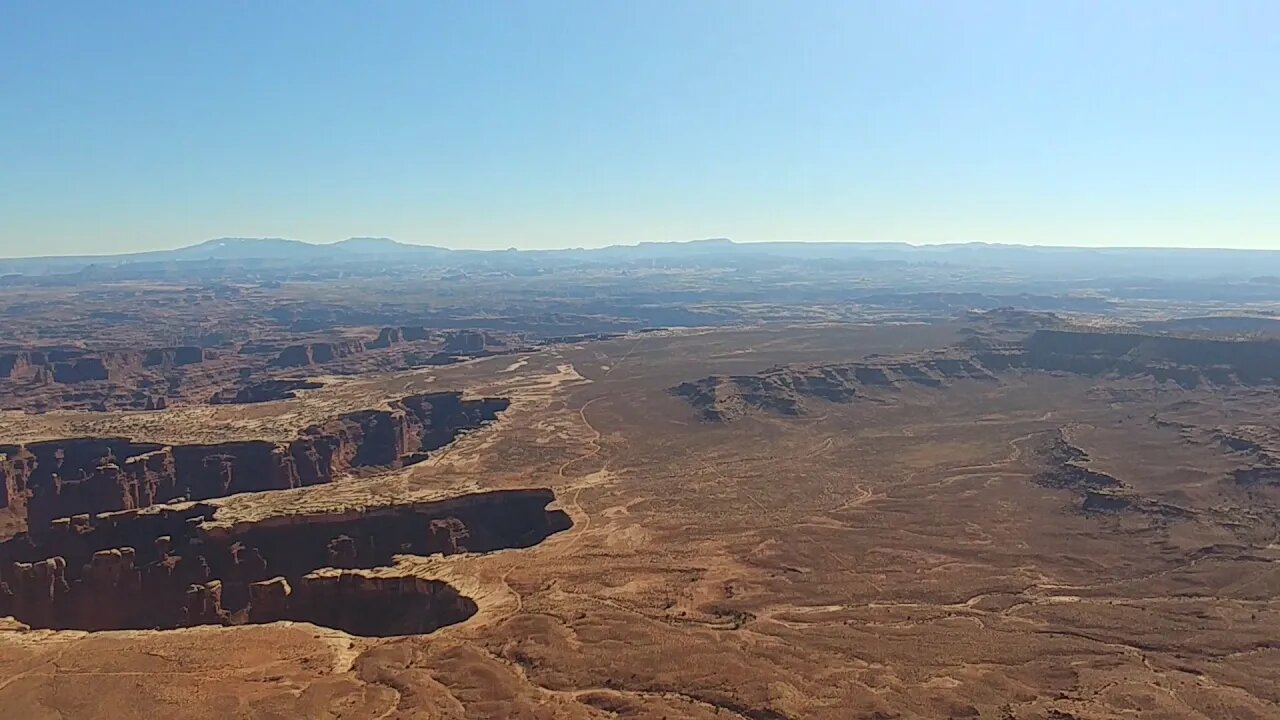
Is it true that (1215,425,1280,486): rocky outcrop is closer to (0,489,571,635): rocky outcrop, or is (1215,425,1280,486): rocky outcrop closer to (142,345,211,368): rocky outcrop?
(0,489,571,635): rocky outcrop

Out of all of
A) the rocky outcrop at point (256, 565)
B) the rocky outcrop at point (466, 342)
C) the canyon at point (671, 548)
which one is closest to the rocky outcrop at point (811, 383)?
the canyon at point (671, 548)

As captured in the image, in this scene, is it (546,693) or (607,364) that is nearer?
(546,693)

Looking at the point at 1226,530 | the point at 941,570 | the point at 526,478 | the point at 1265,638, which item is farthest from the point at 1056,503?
the point at 526,478

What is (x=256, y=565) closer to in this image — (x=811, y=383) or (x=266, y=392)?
(x=266, y=392)

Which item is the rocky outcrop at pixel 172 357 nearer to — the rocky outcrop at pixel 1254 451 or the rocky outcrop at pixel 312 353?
the rocky outcrop at pixel 312 353

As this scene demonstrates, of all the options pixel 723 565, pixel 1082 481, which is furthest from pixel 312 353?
pixel 1082 481

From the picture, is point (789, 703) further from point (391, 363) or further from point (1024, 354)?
point (391, 363)

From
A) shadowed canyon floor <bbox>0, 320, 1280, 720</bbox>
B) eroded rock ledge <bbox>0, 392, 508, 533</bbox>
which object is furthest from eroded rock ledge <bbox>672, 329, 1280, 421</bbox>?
eroded rock ledge <bbox>0, 392, 508, 533</bbox>
